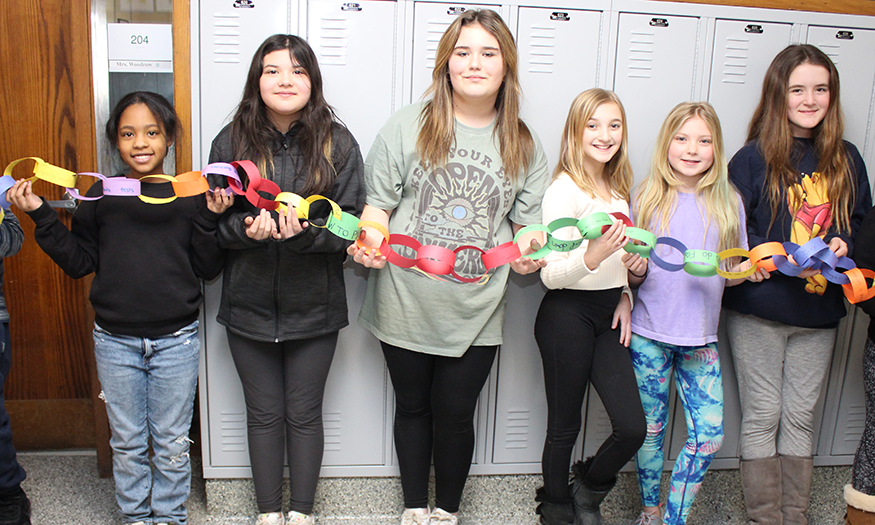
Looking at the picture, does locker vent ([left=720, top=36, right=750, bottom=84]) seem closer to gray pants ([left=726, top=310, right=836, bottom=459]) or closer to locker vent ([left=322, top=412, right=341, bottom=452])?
gray pants ([left=726, top=310, right=836, bottom=459])

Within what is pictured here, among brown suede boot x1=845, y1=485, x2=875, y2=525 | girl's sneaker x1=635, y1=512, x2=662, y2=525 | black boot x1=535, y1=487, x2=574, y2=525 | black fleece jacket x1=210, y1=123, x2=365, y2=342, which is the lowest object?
girl's sneaker x1=635, y1=512, x2=662, y2=525

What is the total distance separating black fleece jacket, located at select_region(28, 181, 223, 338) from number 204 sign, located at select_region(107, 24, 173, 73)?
0.57 metres

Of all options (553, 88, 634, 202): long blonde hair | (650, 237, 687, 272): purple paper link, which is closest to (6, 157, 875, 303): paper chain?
(650, 237, 687, 272): purple paper link

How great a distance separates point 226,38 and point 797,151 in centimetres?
190

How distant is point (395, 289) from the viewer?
1838 mm

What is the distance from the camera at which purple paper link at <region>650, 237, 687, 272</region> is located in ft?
5.92

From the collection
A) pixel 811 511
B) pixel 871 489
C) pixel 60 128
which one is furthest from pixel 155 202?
pixel 811 511

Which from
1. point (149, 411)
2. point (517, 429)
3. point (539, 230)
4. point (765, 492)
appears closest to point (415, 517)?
point (517, 429)

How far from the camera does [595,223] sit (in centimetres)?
165

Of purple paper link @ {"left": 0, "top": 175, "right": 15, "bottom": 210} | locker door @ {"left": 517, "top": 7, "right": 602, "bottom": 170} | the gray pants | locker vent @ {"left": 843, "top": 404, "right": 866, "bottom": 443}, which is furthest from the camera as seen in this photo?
locker vent @ {"left": 843, "top": 404, "right": 866, "bottom": 443}

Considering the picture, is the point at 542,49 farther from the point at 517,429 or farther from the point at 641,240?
the point at 517,429

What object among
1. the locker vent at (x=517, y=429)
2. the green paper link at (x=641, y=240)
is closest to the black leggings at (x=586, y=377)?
the green paper link at (x=641, y=240)

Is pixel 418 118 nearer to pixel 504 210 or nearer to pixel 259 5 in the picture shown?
pixel 504 210

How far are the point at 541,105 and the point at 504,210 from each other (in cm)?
50
